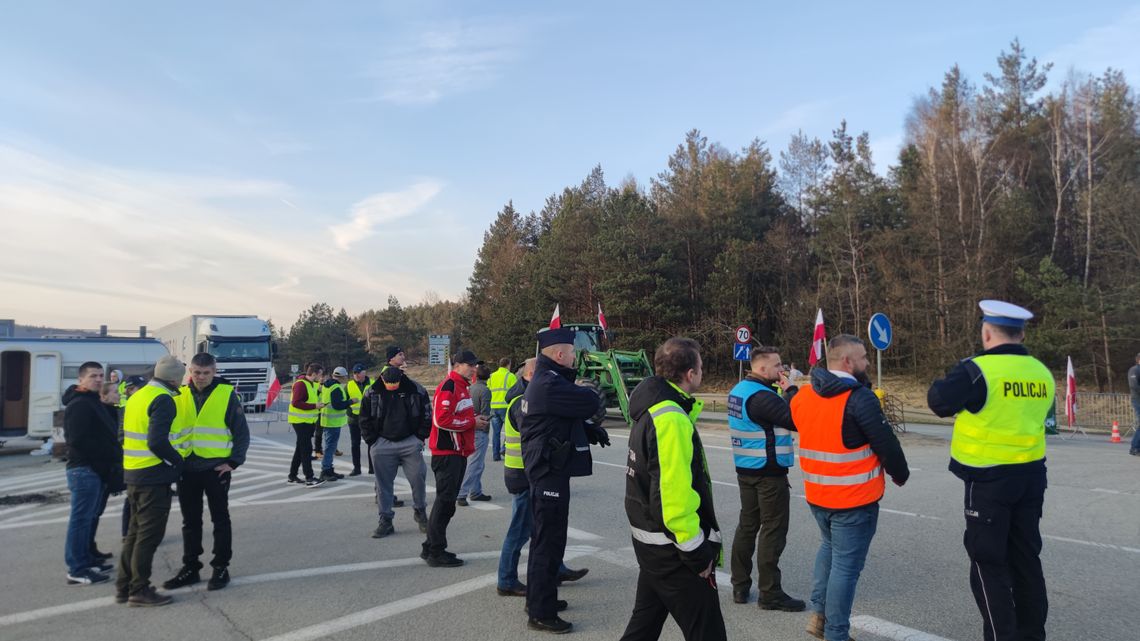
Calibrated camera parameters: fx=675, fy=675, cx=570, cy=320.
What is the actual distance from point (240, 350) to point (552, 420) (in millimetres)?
23664

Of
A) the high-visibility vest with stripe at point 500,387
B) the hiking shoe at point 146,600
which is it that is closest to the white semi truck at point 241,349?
the high-visibility vest with stripe at point 500,387

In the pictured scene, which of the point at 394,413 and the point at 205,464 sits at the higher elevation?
the point at 394,413

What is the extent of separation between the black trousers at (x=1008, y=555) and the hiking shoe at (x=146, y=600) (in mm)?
5579

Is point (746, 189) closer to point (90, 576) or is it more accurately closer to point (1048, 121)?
point (1048, 121)

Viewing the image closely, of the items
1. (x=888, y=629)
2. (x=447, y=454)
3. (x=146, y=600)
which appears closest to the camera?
(x=888, y=629)

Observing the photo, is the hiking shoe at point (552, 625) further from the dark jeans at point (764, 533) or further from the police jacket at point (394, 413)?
the police jacket at point (394, 413)

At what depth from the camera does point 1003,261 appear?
1266 inches

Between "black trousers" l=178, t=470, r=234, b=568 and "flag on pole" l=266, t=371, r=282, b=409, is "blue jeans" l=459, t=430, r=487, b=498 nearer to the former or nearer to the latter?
"black trousers" l=178, t=470, r=234, b=568

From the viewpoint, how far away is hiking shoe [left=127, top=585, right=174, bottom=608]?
5090mm

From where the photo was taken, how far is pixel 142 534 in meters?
5.11

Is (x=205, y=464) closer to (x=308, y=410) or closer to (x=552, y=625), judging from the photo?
(x=552, y=625)

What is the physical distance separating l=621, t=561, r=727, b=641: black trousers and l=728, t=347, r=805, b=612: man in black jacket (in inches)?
66.9

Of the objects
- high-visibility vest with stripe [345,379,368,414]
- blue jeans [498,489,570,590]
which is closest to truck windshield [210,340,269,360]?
high-visibility vest with stripe [345,379,368,414]

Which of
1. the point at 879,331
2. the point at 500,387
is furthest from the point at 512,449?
the point at 879,331
